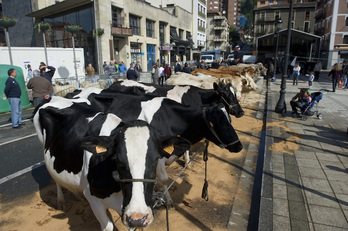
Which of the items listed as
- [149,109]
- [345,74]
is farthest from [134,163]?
[345,74]

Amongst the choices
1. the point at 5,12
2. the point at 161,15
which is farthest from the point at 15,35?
the point at 161,15

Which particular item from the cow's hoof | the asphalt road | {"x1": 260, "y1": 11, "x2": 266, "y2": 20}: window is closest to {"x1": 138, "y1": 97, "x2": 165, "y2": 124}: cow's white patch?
the cow's hoof

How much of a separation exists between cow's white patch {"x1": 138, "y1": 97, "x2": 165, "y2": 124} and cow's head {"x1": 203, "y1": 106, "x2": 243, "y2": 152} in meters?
0.85

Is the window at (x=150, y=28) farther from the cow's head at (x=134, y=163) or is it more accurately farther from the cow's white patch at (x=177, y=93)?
the cow's head at (x=134, y=163)

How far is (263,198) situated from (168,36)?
116 ft

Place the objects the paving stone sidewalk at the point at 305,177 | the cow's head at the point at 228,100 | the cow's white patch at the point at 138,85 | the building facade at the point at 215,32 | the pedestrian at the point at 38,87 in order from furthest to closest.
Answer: the building facade at the point at 215,32
the pedestrian at the point at 38,87
the cow's white patch at the point at 138,85
the cow's head at the point at 228,100
the paving stone sidewalk at the point at 305,177

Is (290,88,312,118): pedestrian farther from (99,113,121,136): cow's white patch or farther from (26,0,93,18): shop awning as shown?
(26,0,93,18): shop awning

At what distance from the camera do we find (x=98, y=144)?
217 cm

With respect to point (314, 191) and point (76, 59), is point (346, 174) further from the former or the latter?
point (76, 59)

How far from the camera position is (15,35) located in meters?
31.2

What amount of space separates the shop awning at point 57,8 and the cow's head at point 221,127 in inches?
914

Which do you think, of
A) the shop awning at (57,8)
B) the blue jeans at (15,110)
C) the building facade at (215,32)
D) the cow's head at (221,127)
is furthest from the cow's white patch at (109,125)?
the building facade at (215,32)

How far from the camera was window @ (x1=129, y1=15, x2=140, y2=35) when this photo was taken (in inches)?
1127

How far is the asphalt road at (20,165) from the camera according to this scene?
4.44 m
